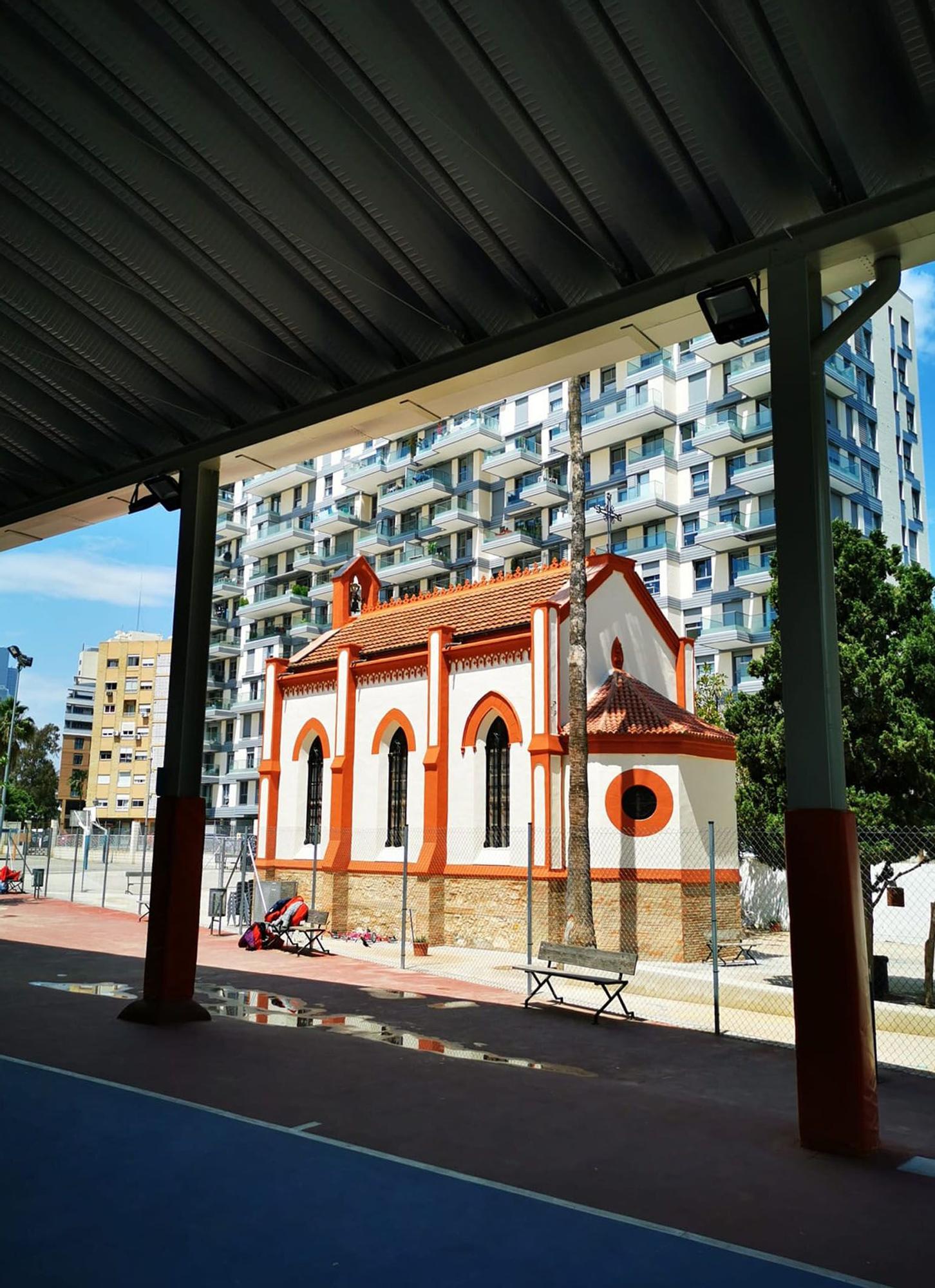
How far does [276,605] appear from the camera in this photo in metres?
64.2

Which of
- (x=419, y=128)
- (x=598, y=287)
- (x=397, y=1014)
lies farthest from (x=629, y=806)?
(x=419, y=128)

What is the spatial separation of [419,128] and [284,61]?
0.89 metres

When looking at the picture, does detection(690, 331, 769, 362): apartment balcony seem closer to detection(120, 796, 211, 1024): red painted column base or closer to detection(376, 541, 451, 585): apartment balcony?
detection(376, 541, 451, 585): apartment balcony

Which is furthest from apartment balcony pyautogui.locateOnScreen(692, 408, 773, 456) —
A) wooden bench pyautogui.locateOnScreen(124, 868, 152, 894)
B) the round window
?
wooden bench pyautogui.locateOnScreen(124, 868, 152, 894)

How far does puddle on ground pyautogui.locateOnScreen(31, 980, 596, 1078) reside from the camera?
1024 centimetres

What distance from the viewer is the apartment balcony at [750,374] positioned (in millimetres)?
48344

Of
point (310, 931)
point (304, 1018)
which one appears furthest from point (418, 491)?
point (304, 1018)

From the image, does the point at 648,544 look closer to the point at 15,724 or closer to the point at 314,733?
the point at 314,733

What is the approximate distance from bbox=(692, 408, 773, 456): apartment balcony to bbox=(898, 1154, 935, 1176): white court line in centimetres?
4432

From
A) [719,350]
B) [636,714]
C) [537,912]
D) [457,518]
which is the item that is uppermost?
[719,350]

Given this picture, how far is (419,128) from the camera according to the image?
6504 mm

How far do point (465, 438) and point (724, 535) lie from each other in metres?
17.1

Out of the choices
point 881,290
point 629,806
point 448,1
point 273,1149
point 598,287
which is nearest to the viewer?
point 448,1

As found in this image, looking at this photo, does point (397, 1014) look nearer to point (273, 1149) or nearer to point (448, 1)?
point (273, 1149)
